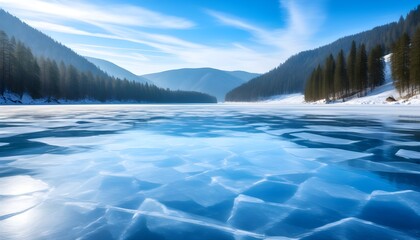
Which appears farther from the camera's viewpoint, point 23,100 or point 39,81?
point 39,81

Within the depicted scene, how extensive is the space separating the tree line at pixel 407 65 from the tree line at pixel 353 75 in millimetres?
9128

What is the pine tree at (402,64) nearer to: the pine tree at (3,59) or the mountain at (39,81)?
the mountain at (39,81)

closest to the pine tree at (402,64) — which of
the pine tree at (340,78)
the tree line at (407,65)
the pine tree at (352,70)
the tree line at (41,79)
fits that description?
the tree line at (407,65)

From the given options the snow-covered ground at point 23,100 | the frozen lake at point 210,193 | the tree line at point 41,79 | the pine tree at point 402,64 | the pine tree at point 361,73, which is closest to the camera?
the frozen lake at point 210,193

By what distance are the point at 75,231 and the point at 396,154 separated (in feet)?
25.8

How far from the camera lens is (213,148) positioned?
8.66m

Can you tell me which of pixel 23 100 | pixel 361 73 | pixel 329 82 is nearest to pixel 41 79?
pixel 23 100

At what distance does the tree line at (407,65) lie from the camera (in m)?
47.8

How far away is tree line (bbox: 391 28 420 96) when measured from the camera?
47.8 metres

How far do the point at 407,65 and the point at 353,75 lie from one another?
50.1ft

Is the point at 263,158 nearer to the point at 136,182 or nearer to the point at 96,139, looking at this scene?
the point at 136,182

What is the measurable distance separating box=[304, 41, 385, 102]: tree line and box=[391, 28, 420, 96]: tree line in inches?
359

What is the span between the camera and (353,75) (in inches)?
2712

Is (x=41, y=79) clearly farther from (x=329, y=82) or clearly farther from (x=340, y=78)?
(x=340, y=78)
